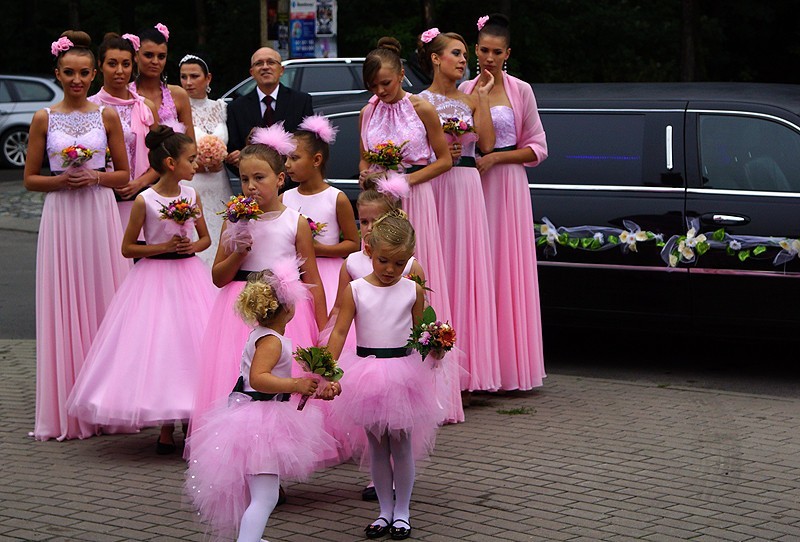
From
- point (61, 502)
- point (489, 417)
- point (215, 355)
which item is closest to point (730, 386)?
point (489, 417)

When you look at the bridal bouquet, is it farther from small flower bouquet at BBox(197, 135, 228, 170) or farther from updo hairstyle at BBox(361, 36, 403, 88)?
small flower bouquet at BBox(197, 135, 228, 170)

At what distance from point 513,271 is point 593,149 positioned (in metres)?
1.16

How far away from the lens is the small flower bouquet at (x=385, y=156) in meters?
7.56

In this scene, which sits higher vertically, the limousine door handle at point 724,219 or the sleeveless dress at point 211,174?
the sleeveless dress at point 211,174

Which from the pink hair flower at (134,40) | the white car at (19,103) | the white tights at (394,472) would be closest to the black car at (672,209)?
the pink hair flower at (134,40)

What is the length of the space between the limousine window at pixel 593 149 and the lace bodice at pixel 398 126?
1690mm

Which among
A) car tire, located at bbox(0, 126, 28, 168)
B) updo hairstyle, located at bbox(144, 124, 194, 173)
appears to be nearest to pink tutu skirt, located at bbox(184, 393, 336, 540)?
updo hairstyle, located at bbox(144, 124, 194, 173)

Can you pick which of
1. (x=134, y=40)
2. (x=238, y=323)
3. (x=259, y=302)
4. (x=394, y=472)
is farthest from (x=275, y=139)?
(x=134, y=40)

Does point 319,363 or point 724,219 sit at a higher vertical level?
point 724,219

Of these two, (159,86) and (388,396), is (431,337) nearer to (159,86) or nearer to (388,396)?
(388,396)

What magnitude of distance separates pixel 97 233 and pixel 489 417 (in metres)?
2.54

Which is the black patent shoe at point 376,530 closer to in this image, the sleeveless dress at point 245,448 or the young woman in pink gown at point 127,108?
the sleeveless dress at point 245,448

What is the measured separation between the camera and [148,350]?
23.8 ft

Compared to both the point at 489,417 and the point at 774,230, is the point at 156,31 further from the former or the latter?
the point at 774,230
